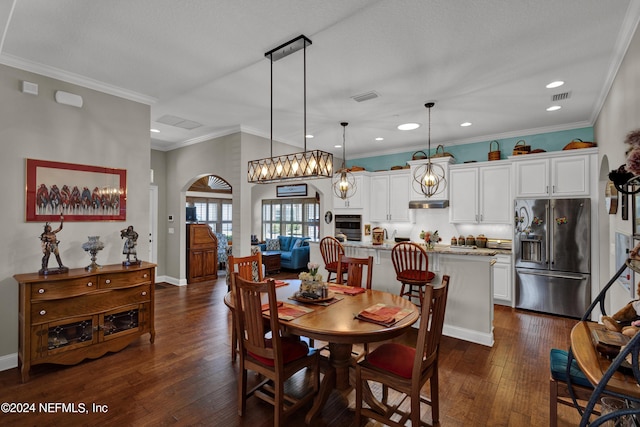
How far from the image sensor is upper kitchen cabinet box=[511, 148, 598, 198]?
14.3 feet

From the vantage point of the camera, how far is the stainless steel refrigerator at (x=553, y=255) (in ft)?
14.2

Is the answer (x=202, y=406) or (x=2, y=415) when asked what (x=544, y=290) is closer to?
(x=202, y=406)

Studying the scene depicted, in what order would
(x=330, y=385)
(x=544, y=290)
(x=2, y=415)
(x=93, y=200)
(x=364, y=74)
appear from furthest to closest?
1. (x=544, y=290)
2. (x=93, y=200)
3. (x=364, y=74)
4. (x=330, y=385)
5. (x=2, y=415)

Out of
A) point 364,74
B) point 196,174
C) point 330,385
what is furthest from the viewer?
point 196,174

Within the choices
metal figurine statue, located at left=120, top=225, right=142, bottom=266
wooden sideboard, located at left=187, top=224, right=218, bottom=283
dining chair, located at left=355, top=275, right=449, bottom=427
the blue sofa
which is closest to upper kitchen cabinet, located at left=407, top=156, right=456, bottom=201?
the blue sofa

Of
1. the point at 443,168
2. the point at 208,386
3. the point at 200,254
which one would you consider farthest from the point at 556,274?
the point at 200,254

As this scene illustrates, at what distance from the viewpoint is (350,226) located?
671cm

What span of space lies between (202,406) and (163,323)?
6.86 ft

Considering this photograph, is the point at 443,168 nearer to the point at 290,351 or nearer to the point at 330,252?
the point at 330,252

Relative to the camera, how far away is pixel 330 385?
2.37 m

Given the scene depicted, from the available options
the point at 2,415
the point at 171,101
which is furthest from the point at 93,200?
the point at 2,415

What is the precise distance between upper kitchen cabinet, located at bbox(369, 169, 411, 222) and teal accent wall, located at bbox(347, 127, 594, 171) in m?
0.49

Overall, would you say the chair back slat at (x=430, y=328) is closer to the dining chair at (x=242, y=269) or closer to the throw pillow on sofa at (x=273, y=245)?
the dining chair at (x=242, y=269)

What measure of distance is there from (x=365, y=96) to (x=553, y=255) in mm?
3604
